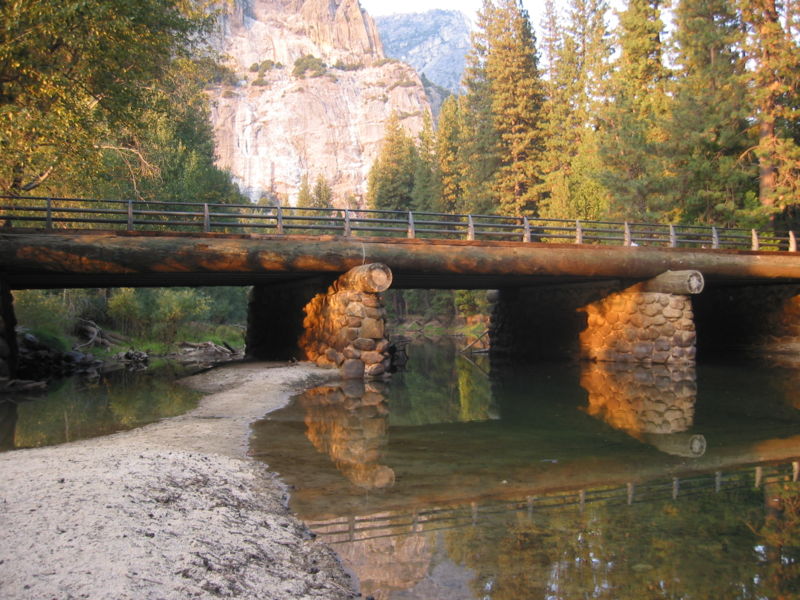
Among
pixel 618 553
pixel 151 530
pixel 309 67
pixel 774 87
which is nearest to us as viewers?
pixel 151 530

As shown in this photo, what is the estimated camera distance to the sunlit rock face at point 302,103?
450ft

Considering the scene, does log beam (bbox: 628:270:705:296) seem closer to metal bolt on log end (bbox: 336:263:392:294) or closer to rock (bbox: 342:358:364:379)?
metal bolt on log end (bbox: 336:263:392:294)

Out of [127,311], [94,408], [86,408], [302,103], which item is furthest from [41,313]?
[302,103]

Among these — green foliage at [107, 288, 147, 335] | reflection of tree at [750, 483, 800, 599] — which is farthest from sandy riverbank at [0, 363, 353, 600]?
green foliage at [107, 288, 147, 335]

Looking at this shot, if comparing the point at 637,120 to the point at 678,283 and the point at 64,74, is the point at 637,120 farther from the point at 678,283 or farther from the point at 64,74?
the point at 64,74

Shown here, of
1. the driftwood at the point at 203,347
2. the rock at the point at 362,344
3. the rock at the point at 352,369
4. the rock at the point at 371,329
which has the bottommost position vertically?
the driftwood at the point at 203,347

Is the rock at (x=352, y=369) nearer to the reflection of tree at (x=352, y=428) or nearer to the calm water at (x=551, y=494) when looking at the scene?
the reflection of tree at (x=352, y=428)

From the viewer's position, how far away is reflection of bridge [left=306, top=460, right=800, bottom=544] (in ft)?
18.0

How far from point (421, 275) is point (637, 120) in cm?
1808

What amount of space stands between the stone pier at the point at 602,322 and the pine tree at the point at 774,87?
968cm

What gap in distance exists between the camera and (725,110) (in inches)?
1097

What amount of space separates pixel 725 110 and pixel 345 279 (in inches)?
802

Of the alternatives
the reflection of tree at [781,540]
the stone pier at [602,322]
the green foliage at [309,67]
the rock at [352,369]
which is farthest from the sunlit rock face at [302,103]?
the reflection of tree at [781,540]

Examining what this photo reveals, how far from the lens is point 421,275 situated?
20.3m
